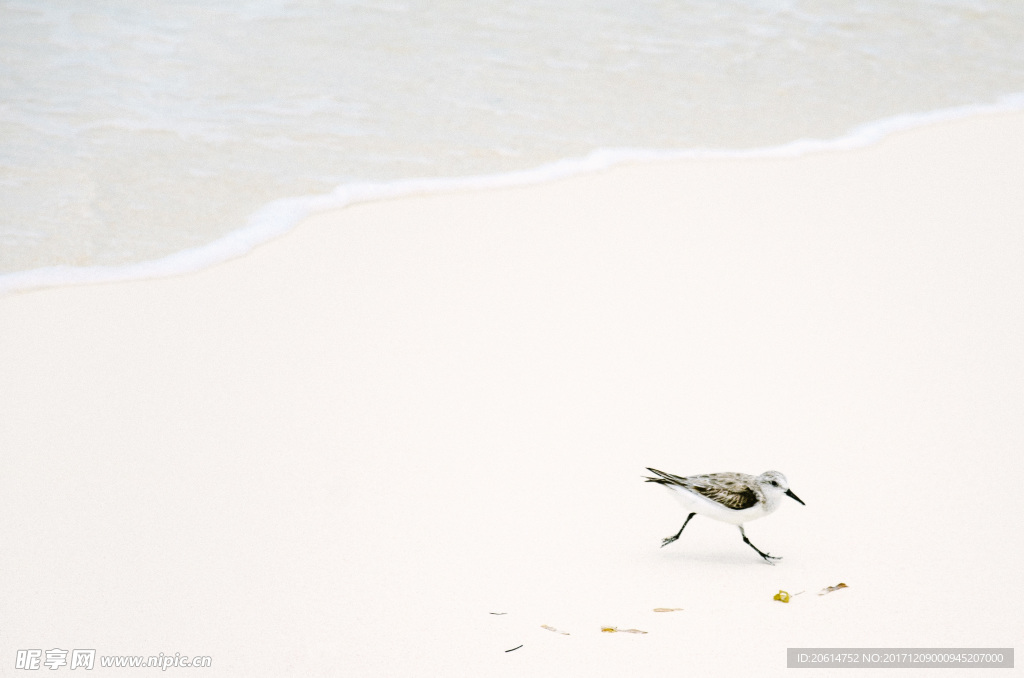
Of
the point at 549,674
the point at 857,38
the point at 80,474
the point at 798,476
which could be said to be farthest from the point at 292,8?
the point at 549,674

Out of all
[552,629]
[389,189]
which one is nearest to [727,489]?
[552,629]

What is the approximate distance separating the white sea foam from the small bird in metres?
3.19

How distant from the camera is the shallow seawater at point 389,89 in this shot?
6664 mm

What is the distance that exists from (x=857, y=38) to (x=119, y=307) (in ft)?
24.0

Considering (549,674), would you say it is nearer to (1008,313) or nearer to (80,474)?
(80,474)

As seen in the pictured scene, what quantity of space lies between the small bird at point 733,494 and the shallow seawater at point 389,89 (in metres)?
3.51

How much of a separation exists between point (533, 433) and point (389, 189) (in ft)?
9.10

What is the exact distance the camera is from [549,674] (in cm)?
295

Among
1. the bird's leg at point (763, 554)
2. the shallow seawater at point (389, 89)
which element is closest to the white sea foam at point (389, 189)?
the shallow seawater at point (389, 89)

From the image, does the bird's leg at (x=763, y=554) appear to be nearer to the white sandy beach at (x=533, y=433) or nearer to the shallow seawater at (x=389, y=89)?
the white sandy beach at (x=533, y=433)

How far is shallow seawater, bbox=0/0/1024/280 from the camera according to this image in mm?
6664

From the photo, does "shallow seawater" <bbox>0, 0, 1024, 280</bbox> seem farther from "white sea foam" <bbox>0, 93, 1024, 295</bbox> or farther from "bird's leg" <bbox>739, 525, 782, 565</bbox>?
"bird's leg" <bbox>739, 525, 782, 565</bbox>

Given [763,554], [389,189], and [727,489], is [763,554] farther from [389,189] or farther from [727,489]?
[389,189]

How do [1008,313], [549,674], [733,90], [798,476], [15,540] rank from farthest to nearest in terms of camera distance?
1. [733,90]
2. [1008,313]
3. [798,476]
4. [15,540]
5. [549,674]
